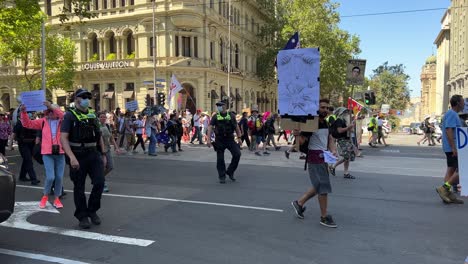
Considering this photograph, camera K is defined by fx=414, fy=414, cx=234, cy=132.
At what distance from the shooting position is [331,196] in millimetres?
8000

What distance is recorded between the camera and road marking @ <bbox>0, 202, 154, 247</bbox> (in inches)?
206

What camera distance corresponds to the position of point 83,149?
18.9ft

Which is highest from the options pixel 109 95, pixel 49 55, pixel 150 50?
pixel 150 50

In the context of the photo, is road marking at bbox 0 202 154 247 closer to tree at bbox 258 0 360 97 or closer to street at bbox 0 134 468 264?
street at bbox 0 134 468 264

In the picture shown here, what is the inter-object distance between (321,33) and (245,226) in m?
40.3

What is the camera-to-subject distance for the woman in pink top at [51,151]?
7.18 metres

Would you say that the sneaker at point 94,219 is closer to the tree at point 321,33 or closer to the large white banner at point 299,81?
the large white banner at point 299,81

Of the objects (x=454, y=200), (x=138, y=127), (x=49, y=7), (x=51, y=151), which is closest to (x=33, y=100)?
(x=51, y=151)

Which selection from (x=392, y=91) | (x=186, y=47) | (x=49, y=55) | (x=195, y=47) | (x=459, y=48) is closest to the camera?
(x=49, y=55)

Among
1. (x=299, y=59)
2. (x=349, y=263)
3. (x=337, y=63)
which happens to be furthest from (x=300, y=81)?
(x=337, y=63)

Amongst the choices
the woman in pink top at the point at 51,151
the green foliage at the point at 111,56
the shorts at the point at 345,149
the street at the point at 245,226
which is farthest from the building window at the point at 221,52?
the woman in pink top at the point at 51,151

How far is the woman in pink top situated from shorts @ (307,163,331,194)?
14.1 ft

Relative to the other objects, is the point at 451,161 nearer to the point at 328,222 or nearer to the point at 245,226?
the point at 328,222

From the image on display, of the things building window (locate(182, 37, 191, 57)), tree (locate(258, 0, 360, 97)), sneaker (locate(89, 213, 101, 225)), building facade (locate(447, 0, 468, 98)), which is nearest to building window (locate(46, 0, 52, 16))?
building window (locate(182, 37, 191, 57))
